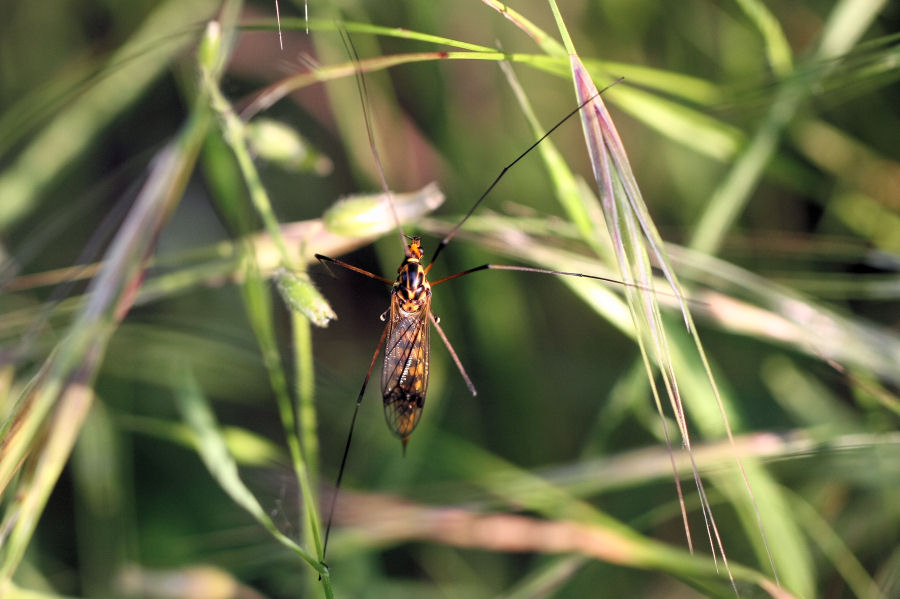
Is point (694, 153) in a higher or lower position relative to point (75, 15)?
lower

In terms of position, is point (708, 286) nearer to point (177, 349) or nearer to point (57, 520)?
point (177, 349)

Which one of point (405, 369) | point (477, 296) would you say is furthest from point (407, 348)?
point (477, 296)

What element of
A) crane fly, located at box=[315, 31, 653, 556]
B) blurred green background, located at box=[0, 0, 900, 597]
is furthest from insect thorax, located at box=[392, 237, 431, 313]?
blurred green background, located at box=[0, 0, 900, 597]

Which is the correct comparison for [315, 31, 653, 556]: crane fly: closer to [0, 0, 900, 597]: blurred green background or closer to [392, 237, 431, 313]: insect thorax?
[392, 237, 431, 313]: insect thorax

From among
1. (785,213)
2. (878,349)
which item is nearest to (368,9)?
(785,213)

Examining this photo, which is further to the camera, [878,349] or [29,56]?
[29,56]

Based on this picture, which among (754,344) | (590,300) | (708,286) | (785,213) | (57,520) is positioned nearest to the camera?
(590,300)
